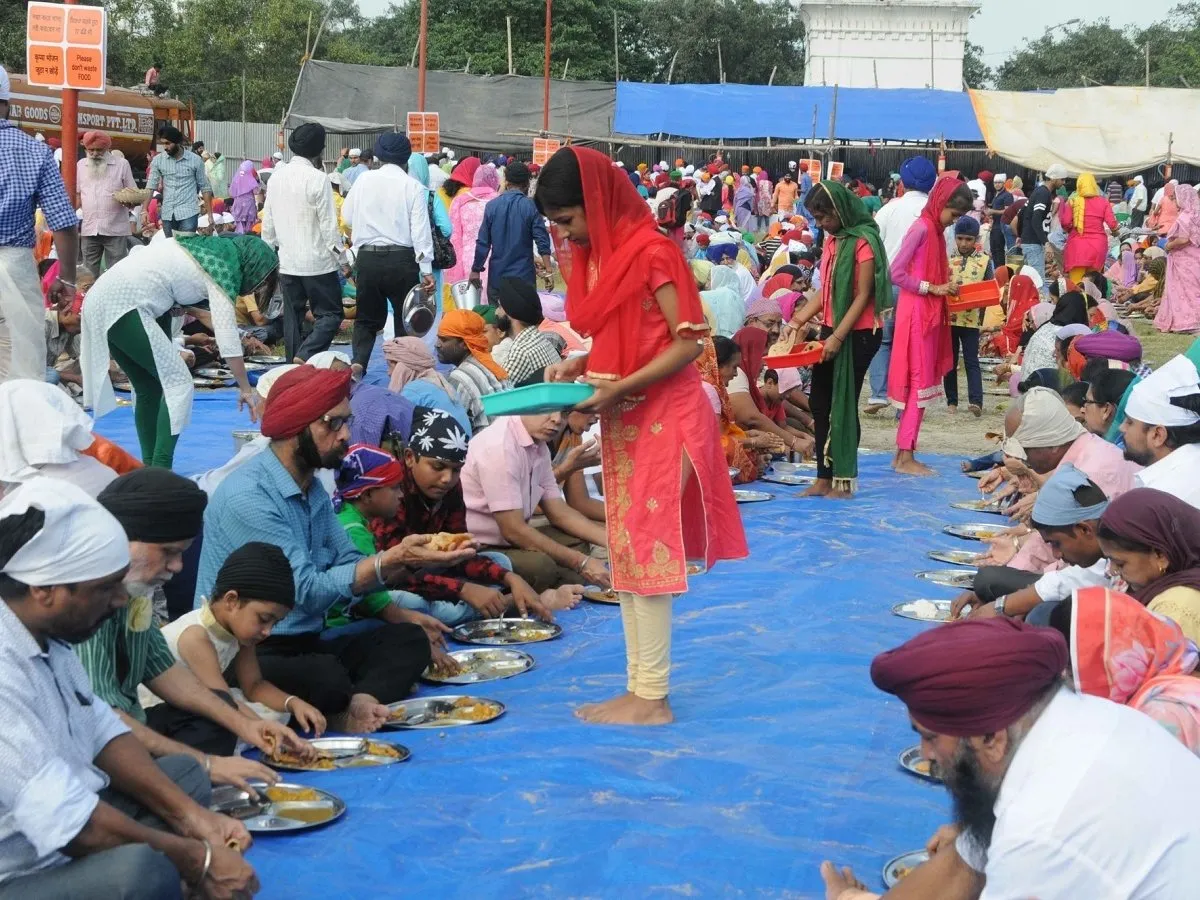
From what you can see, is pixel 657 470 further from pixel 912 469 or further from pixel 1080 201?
pixel 1080 201

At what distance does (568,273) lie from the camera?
13.9 feet

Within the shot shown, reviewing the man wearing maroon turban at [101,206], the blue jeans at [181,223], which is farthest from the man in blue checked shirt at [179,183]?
the man wearing maroon turban at [101,206]

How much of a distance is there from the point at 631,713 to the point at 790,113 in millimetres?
29318

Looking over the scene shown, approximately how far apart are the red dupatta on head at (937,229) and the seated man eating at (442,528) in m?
3.92

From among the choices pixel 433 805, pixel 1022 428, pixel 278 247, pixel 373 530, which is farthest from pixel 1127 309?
pixel 433 805

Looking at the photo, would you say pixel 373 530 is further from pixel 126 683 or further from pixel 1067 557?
pixel 1067 557

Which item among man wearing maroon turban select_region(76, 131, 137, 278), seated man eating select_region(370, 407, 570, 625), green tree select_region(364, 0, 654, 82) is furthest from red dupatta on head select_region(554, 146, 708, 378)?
green tree select_region(364, 0, 654, 82)

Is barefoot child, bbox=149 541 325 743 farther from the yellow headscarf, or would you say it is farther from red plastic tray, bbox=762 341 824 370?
the yellow headscarf

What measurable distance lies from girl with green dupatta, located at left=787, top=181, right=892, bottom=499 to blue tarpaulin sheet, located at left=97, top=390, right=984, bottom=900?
7.25 ft

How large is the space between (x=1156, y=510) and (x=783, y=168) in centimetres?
2894

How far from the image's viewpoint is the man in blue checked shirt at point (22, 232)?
6.50 metres

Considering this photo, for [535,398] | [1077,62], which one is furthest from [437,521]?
[1077,62]

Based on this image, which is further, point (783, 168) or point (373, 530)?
point (783, 168)

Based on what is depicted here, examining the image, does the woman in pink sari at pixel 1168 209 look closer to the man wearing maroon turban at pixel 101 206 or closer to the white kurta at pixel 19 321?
the man wearing maroon turban at pixel 101 206
